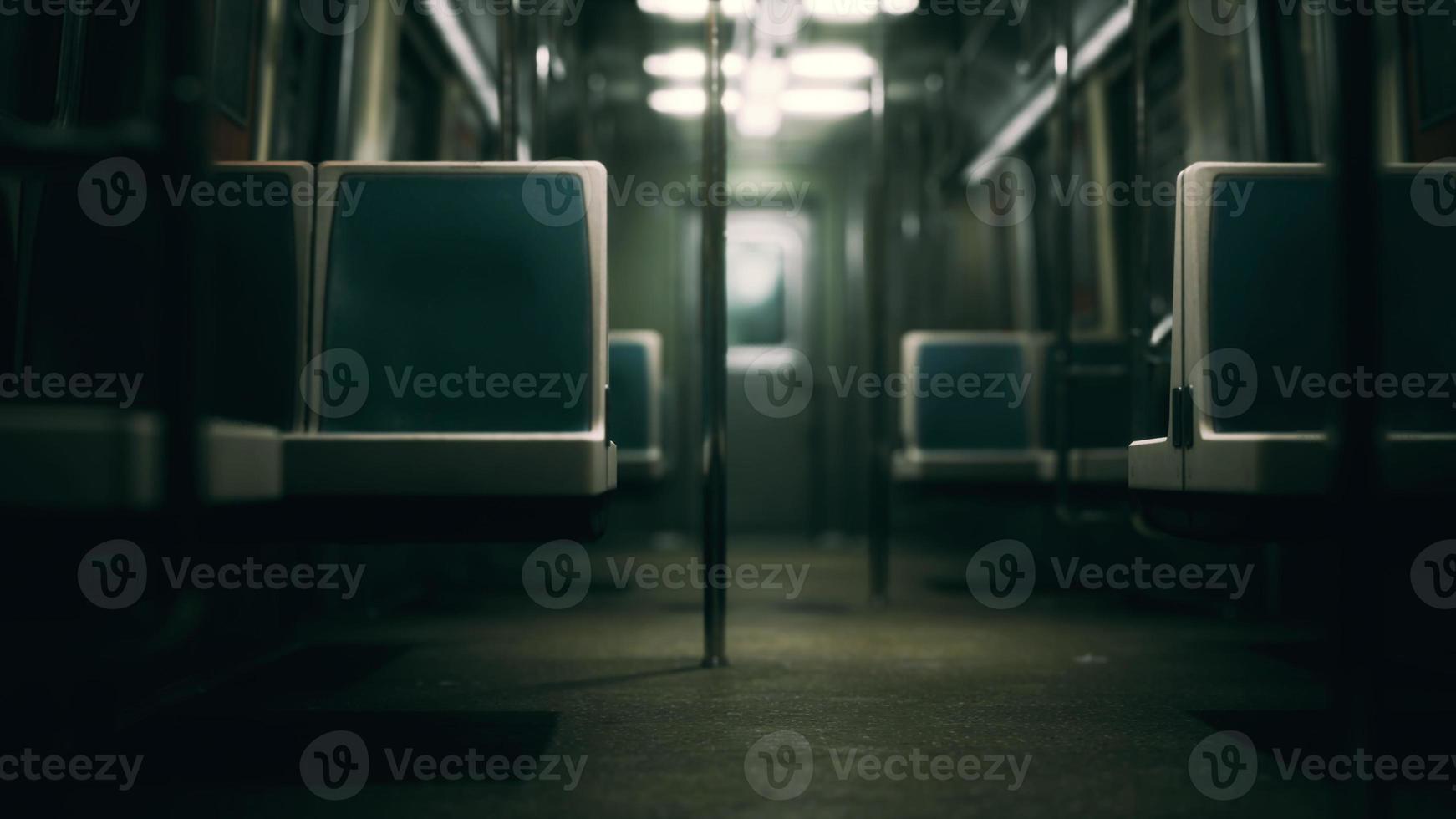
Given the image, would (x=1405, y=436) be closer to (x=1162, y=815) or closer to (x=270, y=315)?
(x=1162, y=815)

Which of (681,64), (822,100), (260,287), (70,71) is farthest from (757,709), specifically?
(822,100)

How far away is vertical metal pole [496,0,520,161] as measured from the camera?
3.04m

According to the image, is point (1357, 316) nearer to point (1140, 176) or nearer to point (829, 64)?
point (1140, 176)

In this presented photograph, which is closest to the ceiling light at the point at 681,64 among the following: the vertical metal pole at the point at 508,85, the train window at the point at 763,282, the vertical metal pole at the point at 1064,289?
the train window at the point at 763,282

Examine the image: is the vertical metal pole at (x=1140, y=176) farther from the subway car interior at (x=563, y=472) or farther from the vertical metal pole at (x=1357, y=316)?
the vertical metal pole at (x=1357, y=316)

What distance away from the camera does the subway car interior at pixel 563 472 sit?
1.44 metres

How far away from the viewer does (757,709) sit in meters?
2.38

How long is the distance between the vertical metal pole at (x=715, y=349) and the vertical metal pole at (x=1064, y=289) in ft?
5.00

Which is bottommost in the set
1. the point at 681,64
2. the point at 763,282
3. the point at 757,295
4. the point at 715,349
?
the point at 715,349

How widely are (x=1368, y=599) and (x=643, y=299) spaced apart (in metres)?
7.45

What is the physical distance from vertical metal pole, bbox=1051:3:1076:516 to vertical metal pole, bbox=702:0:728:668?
152cm

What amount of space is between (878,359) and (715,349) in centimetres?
133

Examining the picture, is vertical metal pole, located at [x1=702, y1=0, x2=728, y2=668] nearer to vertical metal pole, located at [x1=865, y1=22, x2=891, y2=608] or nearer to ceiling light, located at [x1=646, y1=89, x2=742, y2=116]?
vertical metal pole, located at [x1=865, y1=22, x2=891, y2=608]

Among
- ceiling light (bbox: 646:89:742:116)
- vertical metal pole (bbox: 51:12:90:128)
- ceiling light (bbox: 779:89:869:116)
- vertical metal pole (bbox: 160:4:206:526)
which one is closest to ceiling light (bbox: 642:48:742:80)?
ceiling light (bbox: 646:89:742:116)
